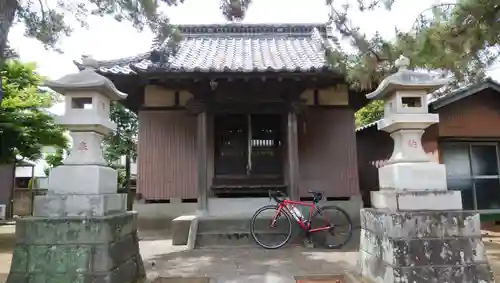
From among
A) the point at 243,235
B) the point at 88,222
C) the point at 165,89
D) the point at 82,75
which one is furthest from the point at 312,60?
the point at 88,222

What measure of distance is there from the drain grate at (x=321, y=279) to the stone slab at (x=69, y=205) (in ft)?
8.21

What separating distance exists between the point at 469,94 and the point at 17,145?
11.7m

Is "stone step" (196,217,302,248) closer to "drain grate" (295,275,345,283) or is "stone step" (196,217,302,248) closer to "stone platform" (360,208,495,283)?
"drain grate" (295,275,345,283)

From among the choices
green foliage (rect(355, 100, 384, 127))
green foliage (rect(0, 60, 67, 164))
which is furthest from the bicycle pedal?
green foliage (rect(355, 100, 384, 127))

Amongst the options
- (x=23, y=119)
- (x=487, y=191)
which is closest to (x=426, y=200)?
(x=487, y=191)

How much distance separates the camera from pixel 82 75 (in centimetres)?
382

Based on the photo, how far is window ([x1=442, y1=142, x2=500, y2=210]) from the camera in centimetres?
938

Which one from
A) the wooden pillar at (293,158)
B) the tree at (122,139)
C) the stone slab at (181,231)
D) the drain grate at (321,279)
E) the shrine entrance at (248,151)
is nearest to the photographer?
the drain grate at (321,279)

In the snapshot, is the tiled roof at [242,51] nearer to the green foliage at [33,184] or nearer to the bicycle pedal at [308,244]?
the bicycle pedal at [308,244]

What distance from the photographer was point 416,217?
3410 mm

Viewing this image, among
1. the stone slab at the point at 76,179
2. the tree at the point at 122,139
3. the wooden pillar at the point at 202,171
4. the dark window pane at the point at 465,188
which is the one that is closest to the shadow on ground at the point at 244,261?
the wooden pillar at the point at 202,171

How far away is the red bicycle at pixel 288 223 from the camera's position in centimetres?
696

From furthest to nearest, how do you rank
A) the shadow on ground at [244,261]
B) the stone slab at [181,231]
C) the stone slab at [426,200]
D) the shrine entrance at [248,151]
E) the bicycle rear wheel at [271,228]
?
the shrine entrance at [248,151]
the stone slab at [181,231]
the bicycle rear wheel at [271,228]
the shadow on ground at [244,261]
the stone slab at [426,200]

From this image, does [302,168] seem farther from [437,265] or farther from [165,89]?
[437,265]
